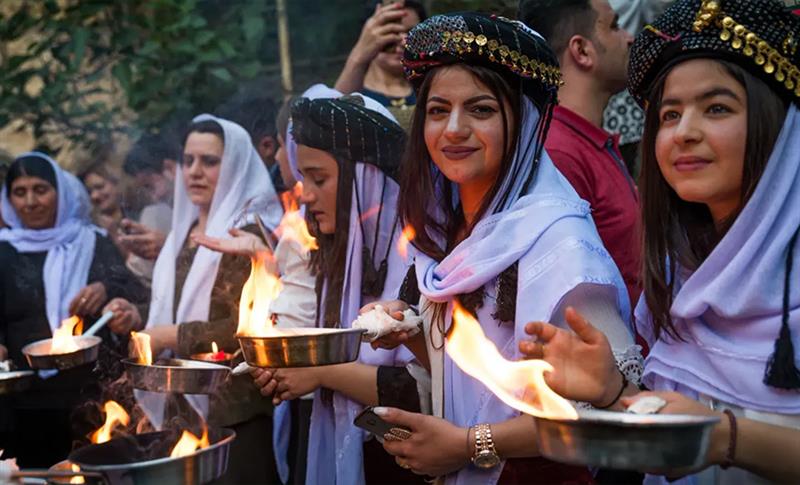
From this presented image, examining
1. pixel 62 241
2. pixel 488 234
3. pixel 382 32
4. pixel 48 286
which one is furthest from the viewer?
pixel 62 241

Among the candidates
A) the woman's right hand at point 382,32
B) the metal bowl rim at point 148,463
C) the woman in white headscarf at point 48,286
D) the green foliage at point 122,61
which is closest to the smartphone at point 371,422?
the metal bowl rim at point 148,463

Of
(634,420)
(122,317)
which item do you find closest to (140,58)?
(122,317)

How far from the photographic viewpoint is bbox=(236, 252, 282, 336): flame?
2.77 m

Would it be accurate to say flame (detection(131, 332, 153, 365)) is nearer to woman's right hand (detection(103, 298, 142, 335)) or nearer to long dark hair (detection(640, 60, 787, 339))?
long dark hair (detection(640, 60, 787, 339))

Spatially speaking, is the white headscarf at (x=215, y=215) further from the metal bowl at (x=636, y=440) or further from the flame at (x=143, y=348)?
the metal bowl at (x=636, y=440)

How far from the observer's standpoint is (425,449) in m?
2.75

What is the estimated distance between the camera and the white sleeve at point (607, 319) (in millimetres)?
2668

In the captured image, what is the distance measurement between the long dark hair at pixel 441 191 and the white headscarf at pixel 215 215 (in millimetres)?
2359

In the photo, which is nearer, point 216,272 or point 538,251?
point 538,251

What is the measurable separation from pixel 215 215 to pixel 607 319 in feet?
11.5

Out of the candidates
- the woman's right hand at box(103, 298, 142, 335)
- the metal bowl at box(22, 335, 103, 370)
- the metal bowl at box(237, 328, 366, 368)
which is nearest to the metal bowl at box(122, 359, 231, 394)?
the metal bowl at box(237, 328, 366, 368)

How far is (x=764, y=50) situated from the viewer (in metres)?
2.45

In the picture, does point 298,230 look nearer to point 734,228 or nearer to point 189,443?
Answer: point 189,443

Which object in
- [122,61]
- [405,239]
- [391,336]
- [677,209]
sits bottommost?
[391,336]
